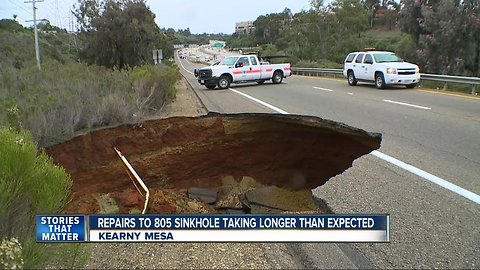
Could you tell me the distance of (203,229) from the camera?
8.58 feet

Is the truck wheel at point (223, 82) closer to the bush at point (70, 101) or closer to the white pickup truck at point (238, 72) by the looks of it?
the white pickup truck at point (238, 72)

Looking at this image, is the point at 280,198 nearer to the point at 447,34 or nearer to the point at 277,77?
the point at 277,77

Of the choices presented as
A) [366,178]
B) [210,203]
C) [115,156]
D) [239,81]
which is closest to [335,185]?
[366,178]

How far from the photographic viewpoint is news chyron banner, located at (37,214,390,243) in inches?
101

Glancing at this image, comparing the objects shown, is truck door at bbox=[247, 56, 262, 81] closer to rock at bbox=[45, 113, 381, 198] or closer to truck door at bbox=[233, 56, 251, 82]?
truck door at bbox=[233, 56, 251, 82]

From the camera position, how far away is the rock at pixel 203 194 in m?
6.66

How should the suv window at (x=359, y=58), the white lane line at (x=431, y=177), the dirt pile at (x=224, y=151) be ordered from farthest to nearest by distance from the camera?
the suv window at (x=359, y=58) → the dirt pile at (x=224, y=151) → the white lane line at (x=431, y=177)

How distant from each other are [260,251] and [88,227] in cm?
172

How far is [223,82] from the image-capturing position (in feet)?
77.3

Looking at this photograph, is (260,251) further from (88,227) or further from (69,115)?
(69,115)

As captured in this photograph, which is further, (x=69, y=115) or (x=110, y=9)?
(x=110, y=9)

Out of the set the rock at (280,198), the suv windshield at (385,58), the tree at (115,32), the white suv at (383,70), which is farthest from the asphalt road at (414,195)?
the tree at (115,32)

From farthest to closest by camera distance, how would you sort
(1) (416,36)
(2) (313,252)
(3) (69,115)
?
(1) (416,36) < (3) (69,115) < (2) (313,252)

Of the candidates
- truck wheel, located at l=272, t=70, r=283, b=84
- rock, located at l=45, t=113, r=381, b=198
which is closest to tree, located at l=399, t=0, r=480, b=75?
truck wheel, located at l=272, t=70, r=283, b=84
